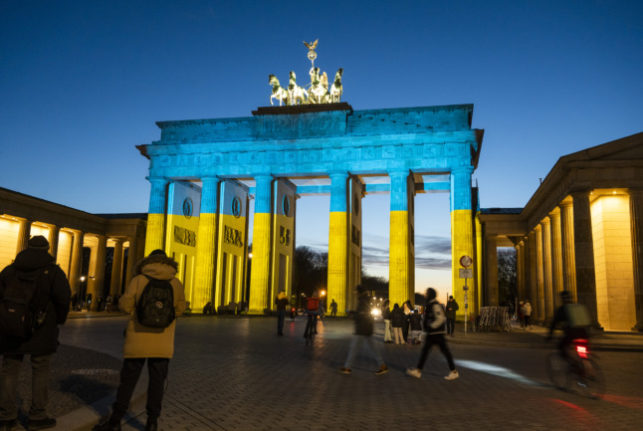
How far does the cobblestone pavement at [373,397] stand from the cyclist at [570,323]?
766 millimetres

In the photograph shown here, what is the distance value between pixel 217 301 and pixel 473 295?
Answer: 1942cm

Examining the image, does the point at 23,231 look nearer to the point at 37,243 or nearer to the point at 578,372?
the point at 37,243

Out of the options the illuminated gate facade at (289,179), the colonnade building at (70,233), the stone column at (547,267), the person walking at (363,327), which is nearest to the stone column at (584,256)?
the stone column at (547,267)

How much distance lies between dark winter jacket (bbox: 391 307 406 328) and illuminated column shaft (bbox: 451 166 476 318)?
19.9 metres

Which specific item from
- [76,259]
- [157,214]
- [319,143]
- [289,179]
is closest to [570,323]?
[319,143]

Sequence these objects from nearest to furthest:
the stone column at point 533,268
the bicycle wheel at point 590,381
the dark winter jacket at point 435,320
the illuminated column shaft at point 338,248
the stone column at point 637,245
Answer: the bicycle wheel at point 590,381 → the dark winter jacket at point 435,320 → the stone column at point 637,245 → the illuminated column shaft at point 338,248 → the stone column at point 533,268

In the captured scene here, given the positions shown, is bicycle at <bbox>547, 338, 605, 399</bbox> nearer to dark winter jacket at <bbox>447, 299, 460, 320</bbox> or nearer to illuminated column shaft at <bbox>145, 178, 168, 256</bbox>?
dark winter jacket at <bbox>447, 299, 460, 320</bbox>

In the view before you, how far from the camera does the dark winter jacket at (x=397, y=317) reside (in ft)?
60.5

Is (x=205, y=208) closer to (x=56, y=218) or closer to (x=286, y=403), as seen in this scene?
(x=56, y=218)

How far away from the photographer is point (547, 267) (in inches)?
1378

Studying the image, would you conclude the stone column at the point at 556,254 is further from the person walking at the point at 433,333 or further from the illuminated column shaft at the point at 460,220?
the person walking at the point at 433,333

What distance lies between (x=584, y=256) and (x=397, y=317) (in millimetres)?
9647

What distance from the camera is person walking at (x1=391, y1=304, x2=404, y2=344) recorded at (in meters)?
18.5

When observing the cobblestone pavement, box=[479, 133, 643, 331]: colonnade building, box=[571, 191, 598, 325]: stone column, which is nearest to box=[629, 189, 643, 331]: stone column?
box=[479, 133, 643, 331]: colonnade building
